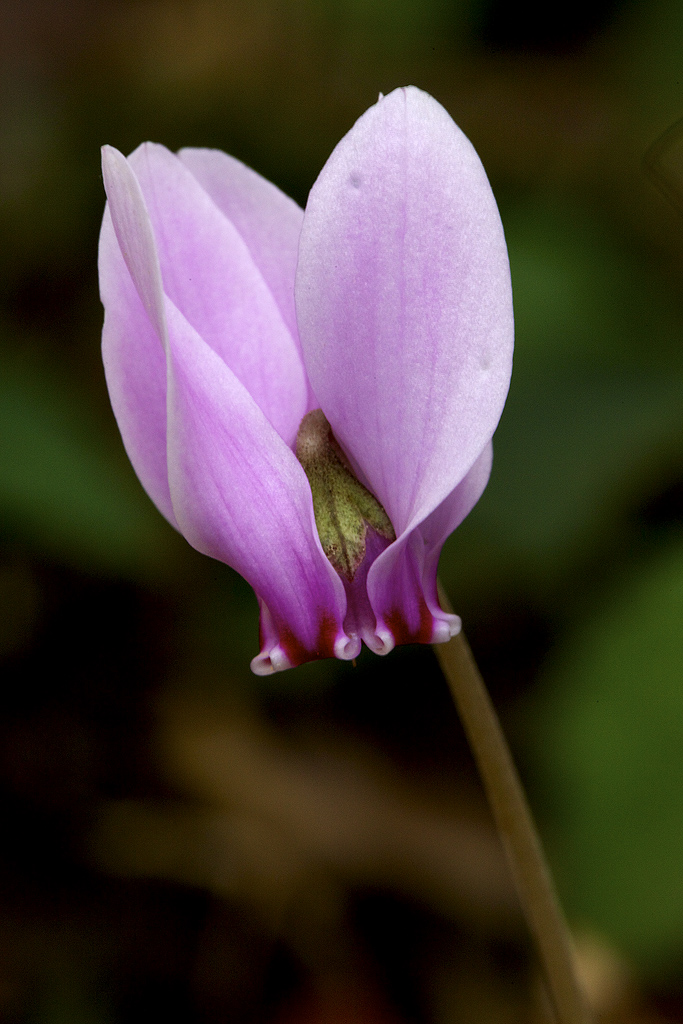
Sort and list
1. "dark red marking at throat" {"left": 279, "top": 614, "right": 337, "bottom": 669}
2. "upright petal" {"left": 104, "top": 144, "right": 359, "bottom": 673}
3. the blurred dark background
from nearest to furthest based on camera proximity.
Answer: "upright petal" {"left": 104, "top": 144, "right": 359, "bottom": 673} < "dark red marking at throat" {"left": 279, "top": 614, "right": 337, "bottom": 669} < the blurred dark background

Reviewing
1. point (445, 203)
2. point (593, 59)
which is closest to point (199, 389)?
point (445, 203)

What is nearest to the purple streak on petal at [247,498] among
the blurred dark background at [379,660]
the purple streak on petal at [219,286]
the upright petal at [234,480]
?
the upright petal at [234,480]

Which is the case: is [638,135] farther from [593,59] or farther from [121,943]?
[121,943]

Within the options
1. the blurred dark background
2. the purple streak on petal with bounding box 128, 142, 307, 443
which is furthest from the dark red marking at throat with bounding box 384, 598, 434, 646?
the blurred dark background

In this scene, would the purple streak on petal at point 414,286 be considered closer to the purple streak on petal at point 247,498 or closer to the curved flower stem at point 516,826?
the purple streak on petal at point 247,498

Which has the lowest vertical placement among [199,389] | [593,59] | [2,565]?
[2,565]

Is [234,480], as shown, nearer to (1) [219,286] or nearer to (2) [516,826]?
(1) [219,286]

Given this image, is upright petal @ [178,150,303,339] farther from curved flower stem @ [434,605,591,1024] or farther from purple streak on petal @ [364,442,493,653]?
curved flower stem @ [434,605,591,1024]

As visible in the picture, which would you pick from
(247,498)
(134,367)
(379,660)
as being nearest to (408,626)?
(247,498)
